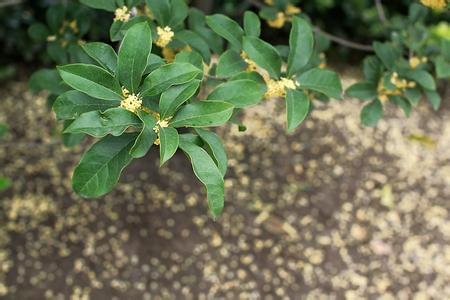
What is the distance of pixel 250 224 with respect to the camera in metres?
2.38

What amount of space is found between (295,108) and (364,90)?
1.76ft

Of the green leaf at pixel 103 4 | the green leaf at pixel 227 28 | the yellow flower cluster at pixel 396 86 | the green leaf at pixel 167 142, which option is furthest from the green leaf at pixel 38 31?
the yellow flower cluster at pixel 396 86

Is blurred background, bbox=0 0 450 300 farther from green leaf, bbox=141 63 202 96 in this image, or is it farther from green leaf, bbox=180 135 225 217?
green leaf, bbox=180 135 225 217

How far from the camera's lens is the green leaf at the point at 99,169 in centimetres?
104

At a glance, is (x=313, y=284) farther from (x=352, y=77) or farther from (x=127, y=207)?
(x=352, y=77)

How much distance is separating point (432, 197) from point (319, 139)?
1.93 feet

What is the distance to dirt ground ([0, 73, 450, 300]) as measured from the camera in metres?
2.24

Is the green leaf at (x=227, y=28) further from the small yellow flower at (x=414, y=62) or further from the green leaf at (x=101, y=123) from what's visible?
the small yellow flower at (x=414, y=62)

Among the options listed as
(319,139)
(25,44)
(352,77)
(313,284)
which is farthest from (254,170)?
(25,44)

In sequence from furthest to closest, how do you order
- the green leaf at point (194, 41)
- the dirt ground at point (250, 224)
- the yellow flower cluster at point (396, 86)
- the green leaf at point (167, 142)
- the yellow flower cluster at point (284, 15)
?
the dirt ground at point (250, 224), the yellow flower cluster at point (284, 15), the yellow flower cluster at point (396, 86), the green leaf at point (194, 41), the green leaf at point (167, 142)

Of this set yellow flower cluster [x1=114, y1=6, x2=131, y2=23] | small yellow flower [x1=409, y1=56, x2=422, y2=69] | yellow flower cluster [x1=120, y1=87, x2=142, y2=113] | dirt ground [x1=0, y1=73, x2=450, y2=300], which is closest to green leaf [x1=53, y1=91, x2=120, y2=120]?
yellow flower cluster [x1=120, y1=87, x2=142, y2=113]

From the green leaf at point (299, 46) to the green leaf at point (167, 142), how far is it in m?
0.40

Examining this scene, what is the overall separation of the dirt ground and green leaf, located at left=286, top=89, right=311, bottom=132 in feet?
3.96

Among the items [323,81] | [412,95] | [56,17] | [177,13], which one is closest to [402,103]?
[412,95]
